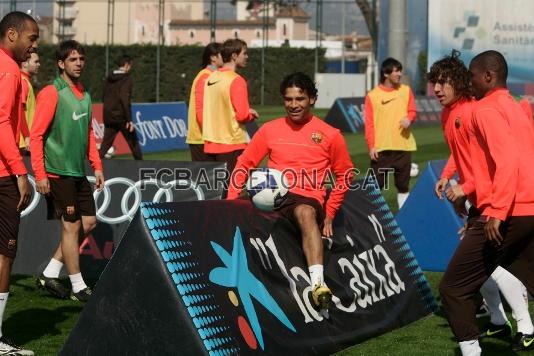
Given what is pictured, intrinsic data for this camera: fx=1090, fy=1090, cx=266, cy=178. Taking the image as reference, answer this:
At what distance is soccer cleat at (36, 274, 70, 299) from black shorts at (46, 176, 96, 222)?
0.57 m

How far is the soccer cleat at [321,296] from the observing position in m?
7.10

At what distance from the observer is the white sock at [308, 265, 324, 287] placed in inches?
283

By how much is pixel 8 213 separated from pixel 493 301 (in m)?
3.38

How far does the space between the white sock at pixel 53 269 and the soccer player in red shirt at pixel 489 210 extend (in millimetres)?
3952

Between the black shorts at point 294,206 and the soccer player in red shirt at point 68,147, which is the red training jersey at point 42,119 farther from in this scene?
the black shorts at point 294,206

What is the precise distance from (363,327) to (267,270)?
A: 1.07 m

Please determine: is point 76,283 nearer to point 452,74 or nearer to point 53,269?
point 53,269

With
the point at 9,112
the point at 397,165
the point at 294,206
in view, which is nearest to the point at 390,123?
the point at 397,165

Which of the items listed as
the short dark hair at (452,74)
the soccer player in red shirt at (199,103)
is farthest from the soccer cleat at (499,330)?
the soccer player in red shirt at (199,103)

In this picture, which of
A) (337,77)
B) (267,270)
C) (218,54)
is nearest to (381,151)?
(218,54)

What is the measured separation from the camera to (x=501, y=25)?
127 ft

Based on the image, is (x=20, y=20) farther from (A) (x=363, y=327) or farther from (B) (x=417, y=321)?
(B) (x=417, y=321)

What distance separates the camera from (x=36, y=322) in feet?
26.6

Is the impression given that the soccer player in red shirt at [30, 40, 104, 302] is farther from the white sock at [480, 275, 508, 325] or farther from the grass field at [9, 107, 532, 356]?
the white sock at [480, 275, 508, 325]
